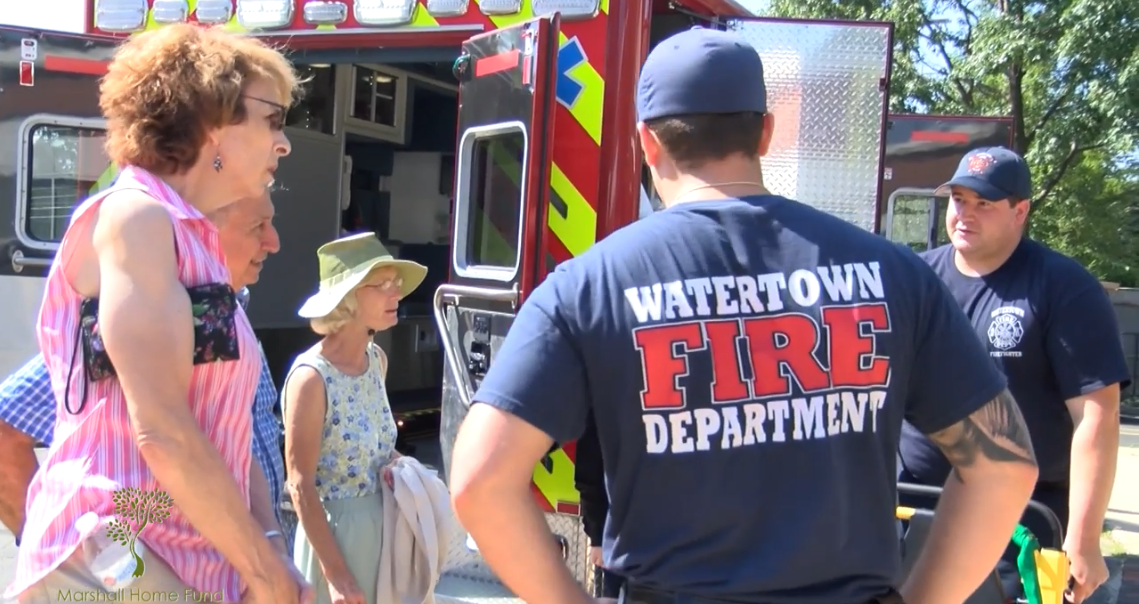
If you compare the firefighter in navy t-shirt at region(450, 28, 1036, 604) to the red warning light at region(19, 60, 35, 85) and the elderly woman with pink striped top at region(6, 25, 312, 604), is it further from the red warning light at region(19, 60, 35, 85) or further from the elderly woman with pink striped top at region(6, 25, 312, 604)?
the red warning light at region(19, 60, 35, 85)

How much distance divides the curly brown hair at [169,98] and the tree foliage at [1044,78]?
9.48 m

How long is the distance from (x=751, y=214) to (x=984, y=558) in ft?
2.08

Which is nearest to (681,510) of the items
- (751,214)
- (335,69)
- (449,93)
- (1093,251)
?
(751,214)

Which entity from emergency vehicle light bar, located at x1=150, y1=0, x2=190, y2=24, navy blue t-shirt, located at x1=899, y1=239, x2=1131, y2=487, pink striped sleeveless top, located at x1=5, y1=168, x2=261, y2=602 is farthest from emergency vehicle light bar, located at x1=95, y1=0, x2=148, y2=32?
navy blue t-shirt, located at x1=899, y1=239, x2=1131, y2=487

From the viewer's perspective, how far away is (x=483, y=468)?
1.46 m

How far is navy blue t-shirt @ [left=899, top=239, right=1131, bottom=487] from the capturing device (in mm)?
2936

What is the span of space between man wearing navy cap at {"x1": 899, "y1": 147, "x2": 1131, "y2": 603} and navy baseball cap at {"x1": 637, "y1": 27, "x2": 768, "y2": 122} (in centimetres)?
163

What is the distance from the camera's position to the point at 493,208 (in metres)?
3.96

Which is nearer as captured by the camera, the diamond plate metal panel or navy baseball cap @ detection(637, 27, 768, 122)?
navy baseball cap @ detection(637, 27, 768, 122)

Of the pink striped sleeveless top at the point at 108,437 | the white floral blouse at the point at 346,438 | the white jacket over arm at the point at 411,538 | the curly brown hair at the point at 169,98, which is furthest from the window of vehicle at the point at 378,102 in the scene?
the pink striped sleeveless top at the point at 108,437

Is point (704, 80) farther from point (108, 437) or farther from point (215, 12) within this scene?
point (215, 12)

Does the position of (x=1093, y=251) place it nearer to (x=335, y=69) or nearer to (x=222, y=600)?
(x=335, y=69)

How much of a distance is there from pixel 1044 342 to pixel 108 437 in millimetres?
2392

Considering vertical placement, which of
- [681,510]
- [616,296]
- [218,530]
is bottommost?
[218,530]
